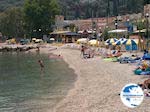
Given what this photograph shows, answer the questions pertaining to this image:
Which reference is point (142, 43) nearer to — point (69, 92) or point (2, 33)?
point (69, 92)

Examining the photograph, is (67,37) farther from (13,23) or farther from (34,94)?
(34,94)

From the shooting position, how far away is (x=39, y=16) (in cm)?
12062

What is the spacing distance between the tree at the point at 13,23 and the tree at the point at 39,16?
11.2m

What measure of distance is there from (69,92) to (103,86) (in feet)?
7.99

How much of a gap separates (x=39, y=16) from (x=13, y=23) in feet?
53.8

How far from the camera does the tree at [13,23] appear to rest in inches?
5290

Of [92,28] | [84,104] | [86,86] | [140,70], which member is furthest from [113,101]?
[92,28]

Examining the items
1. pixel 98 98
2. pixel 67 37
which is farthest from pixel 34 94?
pixel 67 37

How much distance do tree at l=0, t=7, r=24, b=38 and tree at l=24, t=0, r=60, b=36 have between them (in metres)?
11.2

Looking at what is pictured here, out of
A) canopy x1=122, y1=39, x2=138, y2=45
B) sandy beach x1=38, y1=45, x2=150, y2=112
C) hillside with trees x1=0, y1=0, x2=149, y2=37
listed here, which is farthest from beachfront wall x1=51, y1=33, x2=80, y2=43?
sandy beach x1=38, y1=45, x2=150, y2=112

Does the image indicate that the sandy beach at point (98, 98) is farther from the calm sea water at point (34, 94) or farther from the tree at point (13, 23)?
the tree at point (13, 23)

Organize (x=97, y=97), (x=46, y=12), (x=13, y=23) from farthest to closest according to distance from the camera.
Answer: (x=13, y=23) < (x=46, y=12) < (x=97, y=97)

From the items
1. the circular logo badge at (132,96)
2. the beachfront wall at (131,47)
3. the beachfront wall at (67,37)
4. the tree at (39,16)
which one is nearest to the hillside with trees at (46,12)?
the tree at (39,16)

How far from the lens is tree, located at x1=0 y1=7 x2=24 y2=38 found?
13438 cm
